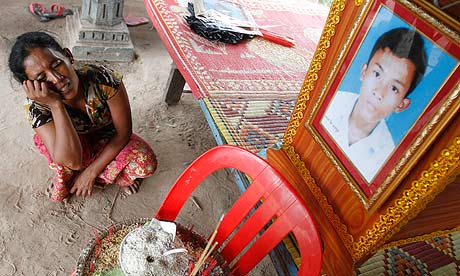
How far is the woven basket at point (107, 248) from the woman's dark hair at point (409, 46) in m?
0.82

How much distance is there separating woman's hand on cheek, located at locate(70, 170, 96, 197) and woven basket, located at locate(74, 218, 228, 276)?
2.66 ft

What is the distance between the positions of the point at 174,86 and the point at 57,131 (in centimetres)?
111

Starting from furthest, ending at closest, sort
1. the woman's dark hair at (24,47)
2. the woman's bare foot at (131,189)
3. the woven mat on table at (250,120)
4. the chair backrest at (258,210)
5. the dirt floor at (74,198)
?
the woman's bare foot at (131,189), the dirt floor at (74,198), the woven mat on table at (250,120), the woman's dark hair at (24,47), the chair backrest at (258,210)

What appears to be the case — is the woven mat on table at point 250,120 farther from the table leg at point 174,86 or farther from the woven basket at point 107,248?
the table leg at point 174,86

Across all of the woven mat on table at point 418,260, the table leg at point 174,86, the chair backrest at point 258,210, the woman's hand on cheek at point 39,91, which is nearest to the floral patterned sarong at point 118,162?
the woman's hand on cheek at point 39,91

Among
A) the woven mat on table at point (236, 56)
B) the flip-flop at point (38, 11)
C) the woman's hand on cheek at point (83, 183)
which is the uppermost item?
the woven mat on table at point (236, 56)

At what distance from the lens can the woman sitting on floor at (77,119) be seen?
1.52 meters

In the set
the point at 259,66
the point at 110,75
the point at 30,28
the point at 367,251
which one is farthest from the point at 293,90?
the point at 30,28

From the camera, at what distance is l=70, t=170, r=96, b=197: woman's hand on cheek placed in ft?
6.61

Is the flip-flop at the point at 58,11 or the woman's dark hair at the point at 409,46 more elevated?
the woman's dark hair at the point at 409,46

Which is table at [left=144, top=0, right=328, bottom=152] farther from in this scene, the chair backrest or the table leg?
the chair backrest

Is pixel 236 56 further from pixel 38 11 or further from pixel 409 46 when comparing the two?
pixel 38 11

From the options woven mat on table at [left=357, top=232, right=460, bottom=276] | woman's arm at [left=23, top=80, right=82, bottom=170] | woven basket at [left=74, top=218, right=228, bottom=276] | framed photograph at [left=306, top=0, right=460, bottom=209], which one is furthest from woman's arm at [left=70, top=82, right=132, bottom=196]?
woven mat on table at [left=357, top=232, right=460, bottom=276]

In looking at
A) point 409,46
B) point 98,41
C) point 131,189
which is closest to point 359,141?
point 409,46
